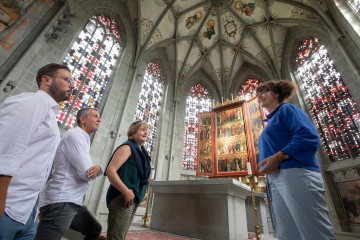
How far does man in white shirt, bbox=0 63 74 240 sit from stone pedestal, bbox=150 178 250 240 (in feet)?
8.99

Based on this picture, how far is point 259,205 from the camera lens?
5652mm

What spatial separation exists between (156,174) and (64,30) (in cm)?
771

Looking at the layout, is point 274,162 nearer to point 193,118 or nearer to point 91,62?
point 91,62

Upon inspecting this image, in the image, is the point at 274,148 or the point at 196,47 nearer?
the point at 274,148

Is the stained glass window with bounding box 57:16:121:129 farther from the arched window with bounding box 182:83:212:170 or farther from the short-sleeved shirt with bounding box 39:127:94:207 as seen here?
the short-sleeved shirt with bounding box 39:127:94:207

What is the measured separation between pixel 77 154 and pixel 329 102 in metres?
11.0

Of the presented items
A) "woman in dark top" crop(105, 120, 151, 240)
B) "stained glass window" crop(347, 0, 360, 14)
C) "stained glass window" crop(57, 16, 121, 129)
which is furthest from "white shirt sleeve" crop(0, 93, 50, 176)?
"stained glass window" crop(347, 0, 360, 14)

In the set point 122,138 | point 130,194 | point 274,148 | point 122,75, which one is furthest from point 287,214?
point 122,75

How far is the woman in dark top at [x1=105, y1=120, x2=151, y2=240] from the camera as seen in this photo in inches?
57.4

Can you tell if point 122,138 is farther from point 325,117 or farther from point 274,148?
point 325,117

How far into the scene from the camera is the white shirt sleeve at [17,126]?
0.84 meters

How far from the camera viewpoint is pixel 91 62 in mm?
8398

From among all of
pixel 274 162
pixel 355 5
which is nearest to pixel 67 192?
pixel 274 162

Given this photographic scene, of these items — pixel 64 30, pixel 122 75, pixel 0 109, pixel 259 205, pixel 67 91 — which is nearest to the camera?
pixel 0 109
